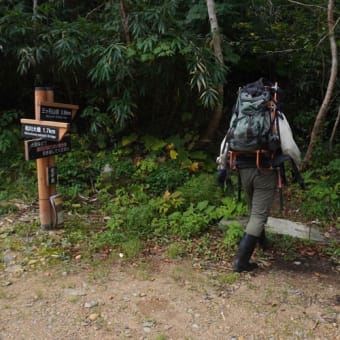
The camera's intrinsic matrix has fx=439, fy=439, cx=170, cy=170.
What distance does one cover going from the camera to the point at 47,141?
4.85m

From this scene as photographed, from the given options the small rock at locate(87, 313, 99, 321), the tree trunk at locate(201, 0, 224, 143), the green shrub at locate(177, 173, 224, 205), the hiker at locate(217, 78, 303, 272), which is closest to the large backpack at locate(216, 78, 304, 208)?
the hiker at locate(217, 78, 303, 272)

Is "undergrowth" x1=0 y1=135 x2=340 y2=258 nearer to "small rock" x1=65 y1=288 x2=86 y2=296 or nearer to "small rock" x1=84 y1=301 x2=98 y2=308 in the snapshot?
"small rock" x1=65 y1=288 x2=86 y2=296

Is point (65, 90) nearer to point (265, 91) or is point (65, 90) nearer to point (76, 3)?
point (76, 3)

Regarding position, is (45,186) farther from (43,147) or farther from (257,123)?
(257,123)

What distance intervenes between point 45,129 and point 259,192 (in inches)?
92.8

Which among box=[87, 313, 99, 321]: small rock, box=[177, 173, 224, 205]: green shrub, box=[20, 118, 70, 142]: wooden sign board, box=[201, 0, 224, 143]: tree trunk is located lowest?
box=[87, 313, 99, 321]: small rock

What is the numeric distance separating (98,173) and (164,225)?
1.97 meters

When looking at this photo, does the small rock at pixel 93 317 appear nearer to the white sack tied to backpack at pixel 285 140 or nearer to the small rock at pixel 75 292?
the small rock at pixel 75 292

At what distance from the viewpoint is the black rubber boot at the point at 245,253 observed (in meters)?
4.04

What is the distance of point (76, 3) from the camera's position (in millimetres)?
7953

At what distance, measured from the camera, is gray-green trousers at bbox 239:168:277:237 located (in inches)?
158

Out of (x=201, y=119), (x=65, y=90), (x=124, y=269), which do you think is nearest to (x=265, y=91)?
(x=124, y=269)

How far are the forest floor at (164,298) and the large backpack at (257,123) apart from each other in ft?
4.00

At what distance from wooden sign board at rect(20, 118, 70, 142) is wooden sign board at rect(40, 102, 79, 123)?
4.1 inches
